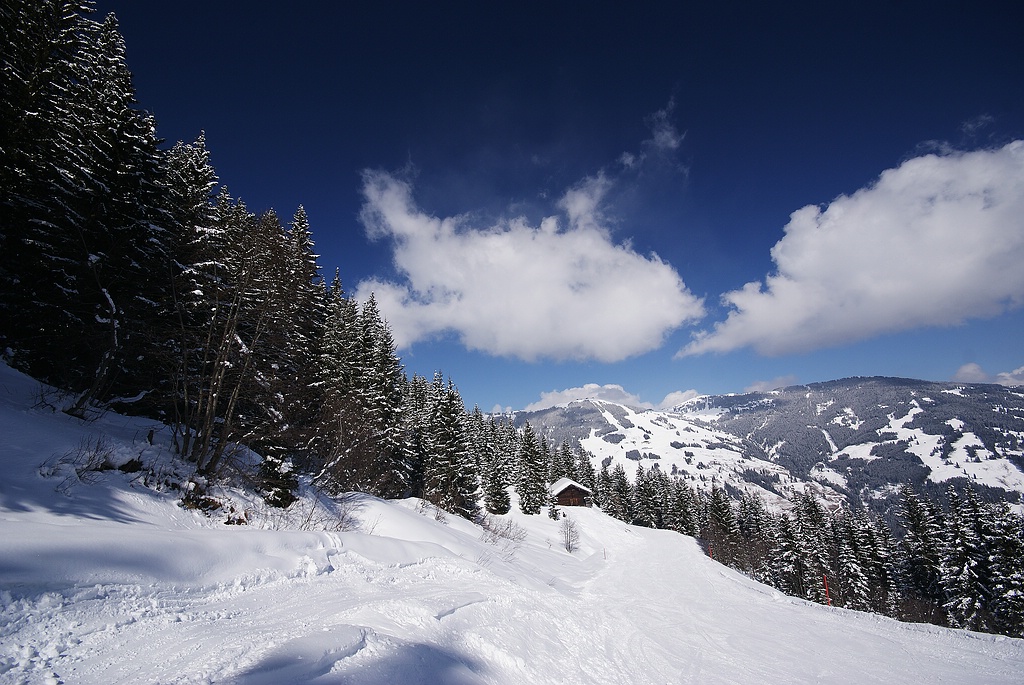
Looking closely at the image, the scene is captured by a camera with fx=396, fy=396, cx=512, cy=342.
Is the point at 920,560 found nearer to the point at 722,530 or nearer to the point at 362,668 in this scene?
the point at 722,530

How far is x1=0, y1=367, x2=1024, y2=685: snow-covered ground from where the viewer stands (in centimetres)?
357

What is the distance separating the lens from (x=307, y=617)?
4961 mm

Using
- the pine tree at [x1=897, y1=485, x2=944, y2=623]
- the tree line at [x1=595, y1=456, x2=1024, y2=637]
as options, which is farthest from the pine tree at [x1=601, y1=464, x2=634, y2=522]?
the pine tree at [x1=897, y1=485, x2=944, y2=623]

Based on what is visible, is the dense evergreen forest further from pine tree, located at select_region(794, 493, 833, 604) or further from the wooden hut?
pine tree, located at select_region(794, 493, 833, 604)

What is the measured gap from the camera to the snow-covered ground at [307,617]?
357 centimetres

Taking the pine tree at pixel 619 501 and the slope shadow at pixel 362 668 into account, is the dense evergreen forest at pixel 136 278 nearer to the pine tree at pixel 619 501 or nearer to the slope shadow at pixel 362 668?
the slope shadow at pixel 362 668

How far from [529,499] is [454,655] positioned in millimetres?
44275

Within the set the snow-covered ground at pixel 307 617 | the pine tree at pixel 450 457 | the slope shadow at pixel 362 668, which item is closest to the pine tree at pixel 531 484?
the pine tree at pixel 450 457

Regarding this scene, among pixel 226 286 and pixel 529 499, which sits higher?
pixel 226 286

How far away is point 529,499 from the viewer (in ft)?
153

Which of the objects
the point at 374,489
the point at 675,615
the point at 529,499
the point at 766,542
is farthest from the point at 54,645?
the point at 766,542

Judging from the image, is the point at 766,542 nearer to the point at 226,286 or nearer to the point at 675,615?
the point at 675,615

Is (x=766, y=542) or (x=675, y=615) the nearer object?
(x=675, y=615)

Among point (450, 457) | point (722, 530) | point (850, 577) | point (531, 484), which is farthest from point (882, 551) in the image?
point (450, 457)
